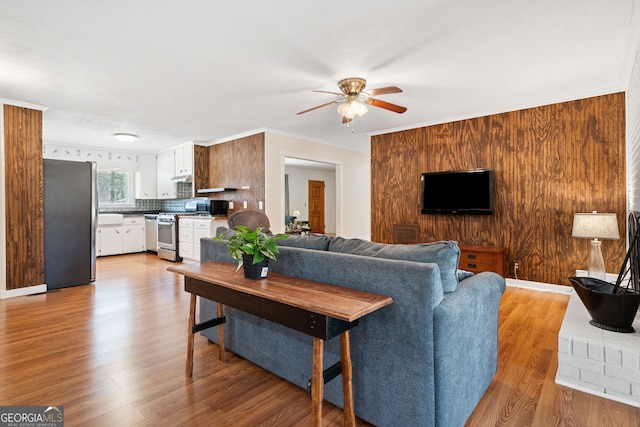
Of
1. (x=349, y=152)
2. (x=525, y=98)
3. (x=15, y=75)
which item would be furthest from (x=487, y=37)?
(x=349, y=152)

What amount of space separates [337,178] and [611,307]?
5.35 metres

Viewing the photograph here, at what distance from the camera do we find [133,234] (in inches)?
286

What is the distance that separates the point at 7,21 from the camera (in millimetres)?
2236

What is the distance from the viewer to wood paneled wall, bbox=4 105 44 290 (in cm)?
392

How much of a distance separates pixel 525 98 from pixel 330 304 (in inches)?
154

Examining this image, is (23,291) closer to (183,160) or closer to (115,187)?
(183,160)

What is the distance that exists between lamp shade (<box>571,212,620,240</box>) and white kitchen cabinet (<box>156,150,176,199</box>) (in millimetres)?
6863

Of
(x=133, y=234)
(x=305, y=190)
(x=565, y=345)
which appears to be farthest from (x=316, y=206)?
(x=565, y=345)

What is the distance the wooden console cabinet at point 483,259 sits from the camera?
13.2 feet

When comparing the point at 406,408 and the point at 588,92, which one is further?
the point at 588,92

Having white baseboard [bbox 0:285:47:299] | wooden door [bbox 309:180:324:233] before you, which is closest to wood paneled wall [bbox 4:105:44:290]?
white baseboard [bbox 0:285:47:299]

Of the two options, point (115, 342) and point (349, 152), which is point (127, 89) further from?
point (349, 152)

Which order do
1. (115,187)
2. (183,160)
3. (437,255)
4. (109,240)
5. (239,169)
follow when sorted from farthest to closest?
(115,187), (109,240), (183,160), (239,169), (437,255)

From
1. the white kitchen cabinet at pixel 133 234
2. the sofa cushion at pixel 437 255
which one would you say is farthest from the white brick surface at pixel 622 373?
the white kitchen cabinet at pixel 133 234
